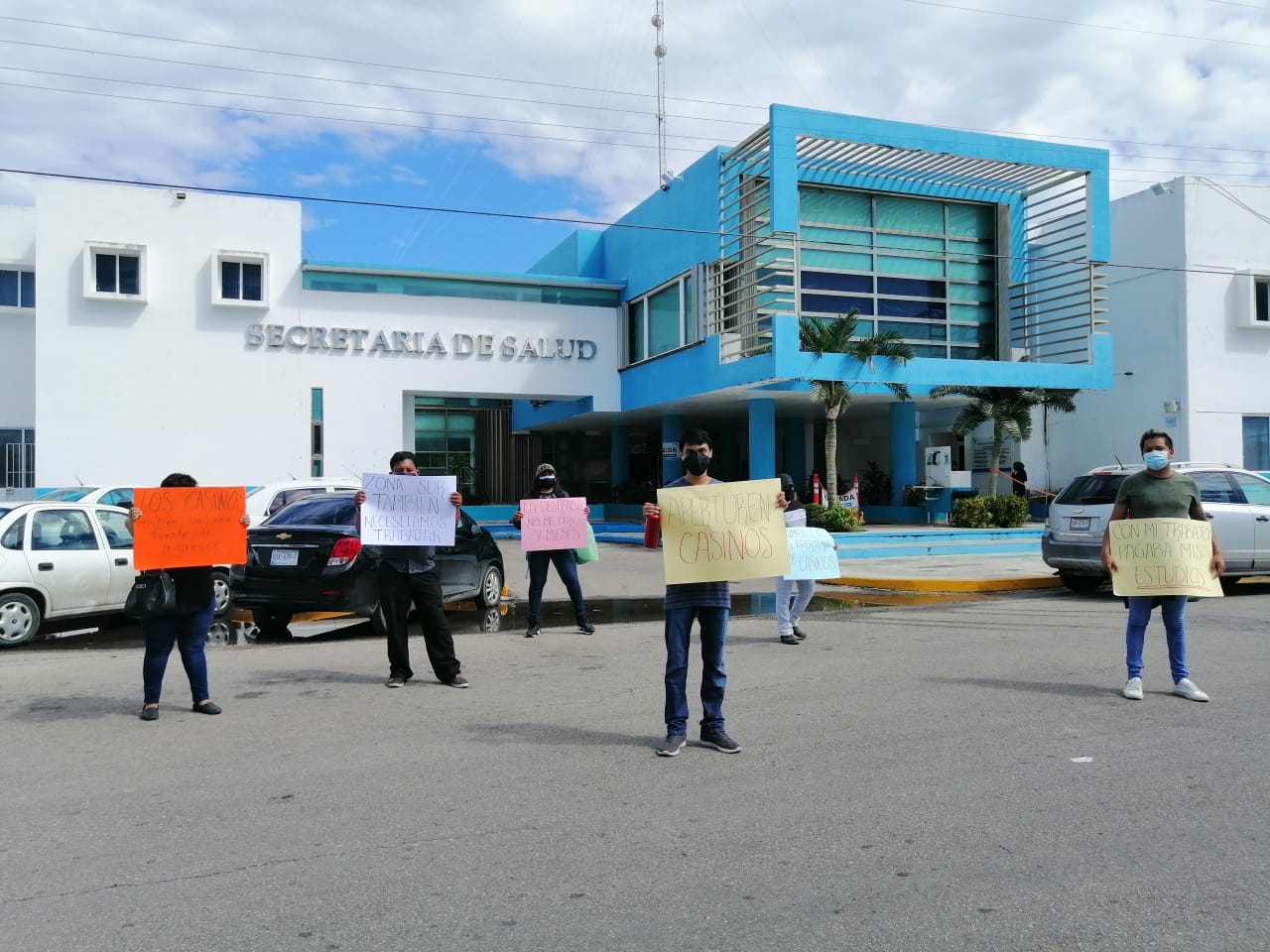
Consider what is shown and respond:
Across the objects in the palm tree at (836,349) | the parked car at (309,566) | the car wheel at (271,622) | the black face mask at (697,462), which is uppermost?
the palm tree at (836,349)

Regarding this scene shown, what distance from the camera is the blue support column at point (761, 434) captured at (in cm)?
2684

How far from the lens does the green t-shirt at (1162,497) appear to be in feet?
25.4

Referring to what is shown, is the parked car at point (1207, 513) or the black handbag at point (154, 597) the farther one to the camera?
the parked car at point (1207, 513)

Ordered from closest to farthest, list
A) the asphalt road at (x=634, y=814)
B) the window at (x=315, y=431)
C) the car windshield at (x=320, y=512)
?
the asphalt road at (x=634, y=814) → the car windshield at (x=320, y=512) → the window at (x=315, y=431)

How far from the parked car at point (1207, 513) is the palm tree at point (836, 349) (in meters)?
9.55

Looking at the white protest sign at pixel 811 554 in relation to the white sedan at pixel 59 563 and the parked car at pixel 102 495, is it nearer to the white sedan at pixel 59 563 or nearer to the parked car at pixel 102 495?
the white sedan at pixel 59 563

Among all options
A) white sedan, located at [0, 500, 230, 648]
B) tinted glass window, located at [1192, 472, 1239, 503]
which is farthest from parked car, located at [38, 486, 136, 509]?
tinted glass window, located at [1192, 472, 1239, 503]

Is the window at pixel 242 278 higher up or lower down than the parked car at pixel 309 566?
higher up

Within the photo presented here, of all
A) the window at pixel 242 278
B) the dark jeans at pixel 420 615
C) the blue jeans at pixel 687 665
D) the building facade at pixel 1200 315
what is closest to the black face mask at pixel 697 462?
the blue jeans at pixel 687 665

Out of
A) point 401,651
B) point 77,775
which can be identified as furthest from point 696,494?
point 77,775

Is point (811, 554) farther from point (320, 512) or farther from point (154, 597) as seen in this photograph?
point (154, 597)

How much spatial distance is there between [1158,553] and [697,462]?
3.66m

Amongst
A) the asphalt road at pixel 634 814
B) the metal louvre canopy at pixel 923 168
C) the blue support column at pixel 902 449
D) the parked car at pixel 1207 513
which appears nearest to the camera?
the asphalt road at pixel 634 814

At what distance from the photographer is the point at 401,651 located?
319 inches
